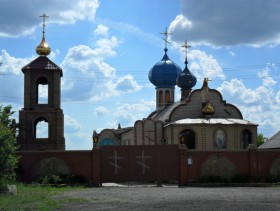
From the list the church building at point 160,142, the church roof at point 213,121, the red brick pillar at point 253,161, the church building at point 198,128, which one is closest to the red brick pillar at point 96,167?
the church building at point 160,142

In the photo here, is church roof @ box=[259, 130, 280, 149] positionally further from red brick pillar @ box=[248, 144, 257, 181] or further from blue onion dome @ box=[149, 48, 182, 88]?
blue onion dome @ box=[149, 48, 182, 88]

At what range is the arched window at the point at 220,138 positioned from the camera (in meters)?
38.4

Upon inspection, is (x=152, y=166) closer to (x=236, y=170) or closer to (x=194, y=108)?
(x=236, y=170)

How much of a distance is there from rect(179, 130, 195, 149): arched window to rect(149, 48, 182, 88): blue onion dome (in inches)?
576

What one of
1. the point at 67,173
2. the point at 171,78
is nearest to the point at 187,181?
the point at 67,173

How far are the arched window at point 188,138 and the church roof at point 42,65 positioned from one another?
9.93 m

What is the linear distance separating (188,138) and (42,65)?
11793 mm

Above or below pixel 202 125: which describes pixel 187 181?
below

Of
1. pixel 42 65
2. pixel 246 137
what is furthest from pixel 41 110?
pixel 246 137

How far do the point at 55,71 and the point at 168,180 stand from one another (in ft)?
40.4

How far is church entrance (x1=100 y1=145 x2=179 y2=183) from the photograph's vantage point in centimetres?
2925

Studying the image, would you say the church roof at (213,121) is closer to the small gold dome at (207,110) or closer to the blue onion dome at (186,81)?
the small gold dome at (207,110)

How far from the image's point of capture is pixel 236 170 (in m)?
29.5

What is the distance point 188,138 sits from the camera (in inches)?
1516
